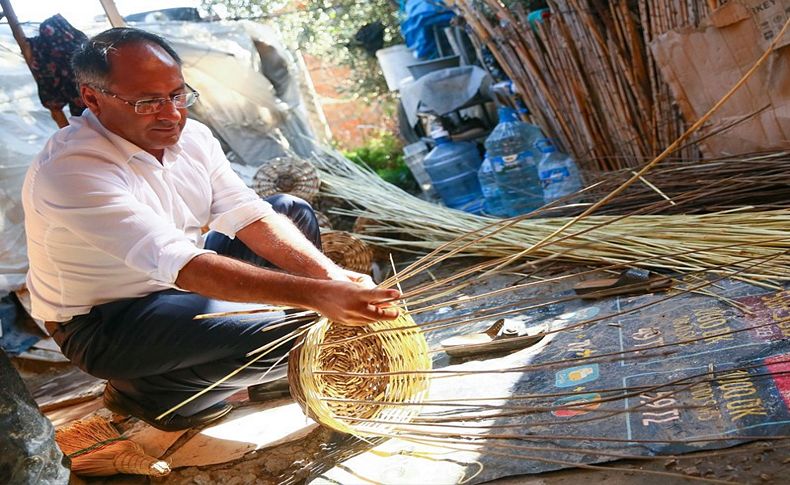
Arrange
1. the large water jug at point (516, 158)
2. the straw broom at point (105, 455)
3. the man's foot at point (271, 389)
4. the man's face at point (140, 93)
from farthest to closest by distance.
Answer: the large water jug at point (516, 158), the man's foot at point (271, 389), the straw broom at point (105, 455), the man's face at point (140, 93)

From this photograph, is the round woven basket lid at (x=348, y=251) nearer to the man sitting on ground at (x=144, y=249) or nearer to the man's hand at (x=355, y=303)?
the man sitting on ground at (x=144, y=249)

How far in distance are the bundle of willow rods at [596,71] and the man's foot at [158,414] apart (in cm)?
222

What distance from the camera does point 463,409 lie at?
2020 mm

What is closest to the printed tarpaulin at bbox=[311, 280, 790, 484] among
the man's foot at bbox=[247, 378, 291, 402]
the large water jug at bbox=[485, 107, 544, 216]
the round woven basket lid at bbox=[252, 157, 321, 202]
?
the man's foot at bbox=[247, 378, 291, 402]

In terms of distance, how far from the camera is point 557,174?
432 centimetres

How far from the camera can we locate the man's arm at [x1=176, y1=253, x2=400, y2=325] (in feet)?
5.27

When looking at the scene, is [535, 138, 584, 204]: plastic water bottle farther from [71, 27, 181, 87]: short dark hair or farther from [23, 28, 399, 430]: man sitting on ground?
[71, 27, 181, 87]: short dark hair

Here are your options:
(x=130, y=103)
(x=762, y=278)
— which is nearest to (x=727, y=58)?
(x=762, y=278)

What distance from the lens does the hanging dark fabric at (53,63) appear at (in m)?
3.80

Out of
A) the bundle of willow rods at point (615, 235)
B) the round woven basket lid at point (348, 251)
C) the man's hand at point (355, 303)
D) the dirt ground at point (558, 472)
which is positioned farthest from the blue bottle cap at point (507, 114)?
the man's hand at point (355, 303)

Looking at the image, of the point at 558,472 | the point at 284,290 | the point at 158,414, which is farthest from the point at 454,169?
the point at 558,472

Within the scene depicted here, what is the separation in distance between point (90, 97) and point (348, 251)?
178 cm

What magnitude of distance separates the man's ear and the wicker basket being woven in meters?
0.91

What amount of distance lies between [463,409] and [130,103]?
122 centimetres
